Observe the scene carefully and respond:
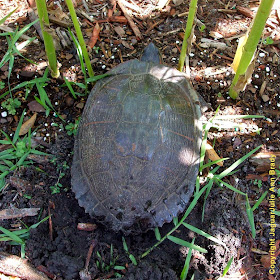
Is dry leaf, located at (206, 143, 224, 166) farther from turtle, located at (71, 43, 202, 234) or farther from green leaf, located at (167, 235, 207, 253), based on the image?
green leaf, located at (167, 235, 207, 253)

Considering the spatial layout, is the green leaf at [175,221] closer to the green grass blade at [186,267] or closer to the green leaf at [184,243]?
the green leaf at [184,243]

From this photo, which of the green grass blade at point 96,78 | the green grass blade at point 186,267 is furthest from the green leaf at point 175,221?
the green grass blade at point 96,78

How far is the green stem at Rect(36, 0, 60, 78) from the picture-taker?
2.33 m

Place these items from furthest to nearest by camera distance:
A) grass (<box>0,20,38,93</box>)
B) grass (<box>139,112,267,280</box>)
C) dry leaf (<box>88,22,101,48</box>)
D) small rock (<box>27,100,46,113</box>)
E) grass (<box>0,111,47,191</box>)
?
dry leaf (<box>88,22,101,48</box>), small rock (<box>27,100,46,113</box>), grass (<box>0,20,38,93</box>), grass (<box>0,111,47,191</box>), grass (<box>139,112,267,280</box>)

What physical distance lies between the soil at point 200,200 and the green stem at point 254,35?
0.47 m

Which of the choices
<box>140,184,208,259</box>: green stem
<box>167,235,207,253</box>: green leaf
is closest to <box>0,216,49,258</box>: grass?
<box>140,184,208,259</box>: green stem

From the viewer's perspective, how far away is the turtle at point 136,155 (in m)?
2.06

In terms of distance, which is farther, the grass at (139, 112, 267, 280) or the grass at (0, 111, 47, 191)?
the grass at (0, 111, 47, 191)

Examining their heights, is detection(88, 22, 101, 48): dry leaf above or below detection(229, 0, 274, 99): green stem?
below

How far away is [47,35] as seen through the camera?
8.21 feet

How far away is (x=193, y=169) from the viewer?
234 cm

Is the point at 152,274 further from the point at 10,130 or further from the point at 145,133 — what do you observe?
the point at 10,130

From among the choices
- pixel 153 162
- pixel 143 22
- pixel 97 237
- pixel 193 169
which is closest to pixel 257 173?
pixel 193 169

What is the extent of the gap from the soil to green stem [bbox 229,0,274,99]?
0.47m
